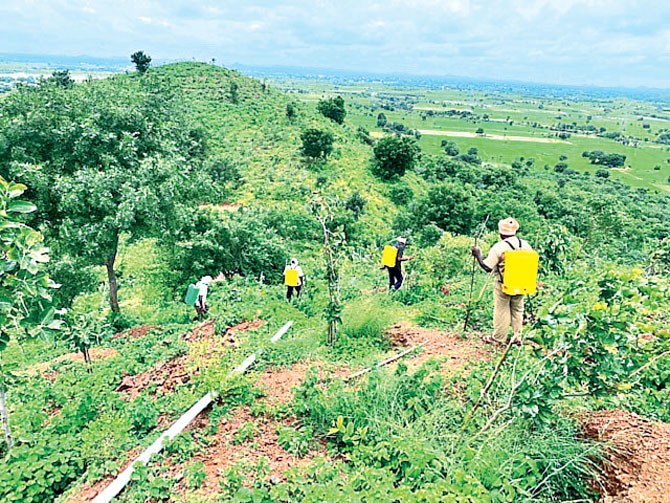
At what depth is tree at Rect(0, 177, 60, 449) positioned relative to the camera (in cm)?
349

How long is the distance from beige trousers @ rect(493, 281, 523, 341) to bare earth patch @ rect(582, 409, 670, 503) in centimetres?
188

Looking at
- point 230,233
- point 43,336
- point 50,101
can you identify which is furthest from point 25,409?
point 230,233

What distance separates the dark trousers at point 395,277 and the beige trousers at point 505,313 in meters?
3.57

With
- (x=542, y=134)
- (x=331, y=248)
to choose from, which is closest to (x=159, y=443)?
(x=331, y=248)

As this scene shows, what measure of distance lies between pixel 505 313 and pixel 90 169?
950 centimetres

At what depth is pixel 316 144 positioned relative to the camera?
105 ft

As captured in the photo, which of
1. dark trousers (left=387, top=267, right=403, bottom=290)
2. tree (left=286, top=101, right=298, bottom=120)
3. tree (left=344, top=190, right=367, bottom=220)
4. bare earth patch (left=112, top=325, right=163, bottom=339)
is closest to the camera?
bare earth patch (left=112, top=325, right=163, bottom=339)

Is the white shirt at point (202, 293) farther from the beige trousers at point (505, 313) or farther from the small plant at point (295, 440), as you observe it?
the beige trousers at point (505, 313)

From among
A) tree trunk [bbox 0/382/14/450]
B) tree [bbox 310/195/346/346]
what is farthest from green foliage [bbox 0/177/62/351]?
tree [bbox 310/195/346/346]

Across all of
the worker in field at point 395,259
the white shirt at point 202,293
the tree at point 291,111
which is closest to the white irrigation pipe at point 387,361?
the worker in field at point 395,259

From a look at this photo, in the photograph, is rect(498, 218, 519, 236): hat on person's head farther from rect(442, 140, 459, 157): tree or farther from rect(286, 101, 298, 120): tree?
rect(442, 140, 459, 157): tree

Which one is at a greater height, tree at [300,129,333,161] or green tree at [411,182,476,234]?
tree at [300,129,333,161]

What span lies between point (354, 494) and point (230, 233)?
39.5 feet

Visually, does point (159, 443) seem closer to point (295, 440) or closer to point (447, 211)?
point (295, 440)
